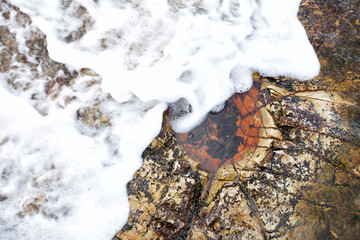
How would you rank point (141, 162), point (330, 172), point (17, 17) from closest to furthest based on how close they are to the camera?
point (330, 172), point (141, 162), point (17, 17)

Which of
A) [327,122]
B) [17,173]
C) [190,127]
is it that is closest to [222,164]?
[190,127]

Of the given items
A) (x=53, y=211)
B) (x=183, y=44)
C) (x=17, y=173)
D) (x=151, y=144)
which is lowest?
(x=53, y=211)

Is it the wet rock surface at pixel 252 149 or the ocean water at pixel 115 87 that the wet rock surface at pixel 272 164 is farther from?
the ocean water at pixel 115 87

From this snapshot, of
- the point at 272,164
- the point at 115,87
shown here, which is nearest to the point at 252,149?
the point at 272,164

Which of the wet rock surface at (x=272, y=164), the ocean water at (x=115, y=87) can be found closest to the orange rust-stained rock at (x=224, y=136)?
the wet rock surface at (x=272, y=164)

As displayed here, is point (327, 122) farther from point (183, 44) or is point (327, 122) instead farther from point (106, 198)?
point (106, 198)
